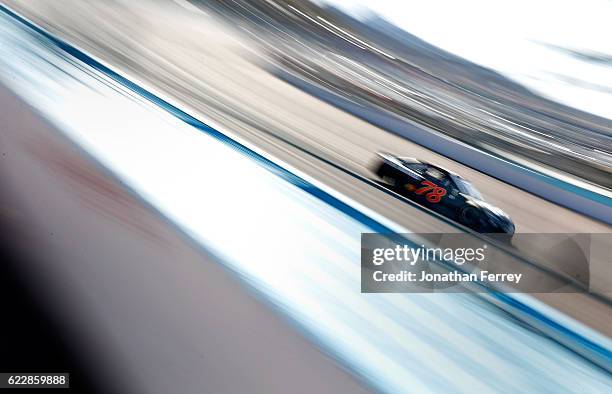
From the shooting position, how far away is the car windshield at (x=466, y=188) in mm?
2268

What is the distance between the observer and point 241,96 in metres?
2.78

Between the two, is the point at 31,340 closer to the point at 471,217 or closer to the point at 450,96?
the point at 471,217

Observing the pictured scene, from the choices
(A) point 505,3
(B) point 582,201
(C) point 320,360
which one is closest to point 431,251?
(C) point 320,360

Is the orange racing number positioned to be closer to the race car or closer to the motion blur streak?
the race car

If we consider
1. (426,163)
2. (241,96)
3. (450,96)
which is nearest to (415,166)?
(426,163)

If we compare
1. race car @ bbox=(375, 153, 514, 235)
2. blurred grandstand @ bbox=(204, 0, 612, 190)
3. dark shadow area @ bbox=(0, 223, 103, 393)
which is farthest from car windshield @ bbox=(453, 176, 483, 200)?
dark shadow area @ bbox=(0, 223, 103, 393)

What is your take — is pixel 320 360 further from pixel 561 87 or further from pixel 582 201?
pixel 561 87

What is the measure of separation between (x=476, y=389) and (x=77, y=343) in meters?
1.48

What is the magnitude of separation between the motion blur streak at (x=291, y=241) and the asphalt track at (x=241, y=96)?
120 mm

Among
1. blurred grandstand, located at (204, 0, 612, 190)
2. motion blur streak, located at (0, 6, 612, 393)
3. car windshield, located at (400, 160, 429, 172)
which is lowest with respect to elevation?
motion blur streak, located at (0, 6, 612, 393)

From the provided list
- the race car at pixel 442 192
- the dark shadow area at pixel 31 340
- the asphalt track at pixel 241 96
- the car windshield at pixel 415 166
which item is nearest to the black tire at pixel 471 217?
the race car at pixel 442 192

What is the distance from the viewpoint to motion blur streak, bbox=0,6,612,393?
1894 millimetres

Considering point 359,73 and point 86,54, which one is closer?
point 359,73

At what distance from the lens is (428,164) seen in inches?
91.9
